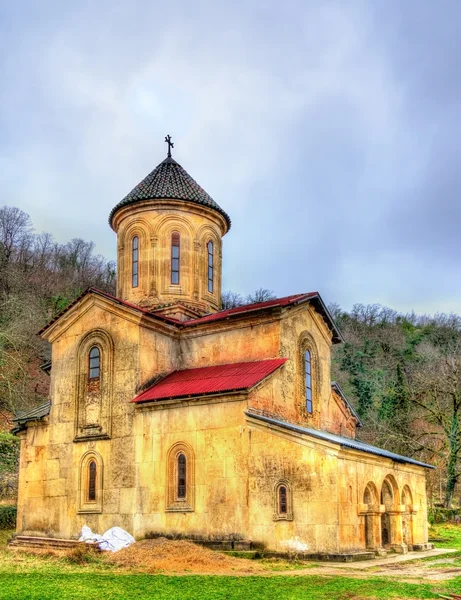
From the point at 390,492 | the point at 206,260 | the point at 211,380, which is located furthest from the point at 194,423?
the point at 206,260

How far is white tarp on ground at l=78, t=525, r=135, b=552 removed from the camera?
1661 centimetres

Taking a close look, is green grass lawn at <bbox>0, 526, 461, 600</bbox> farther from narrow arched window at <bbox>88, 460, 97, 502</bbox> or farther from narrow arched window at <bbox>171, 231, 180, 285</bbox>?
narrow arched window at <bbox>171, 231, 180, 285</bbox>

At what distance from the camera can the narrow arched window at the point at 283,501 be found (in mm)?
16016

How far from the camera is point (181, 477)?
17.7 metres

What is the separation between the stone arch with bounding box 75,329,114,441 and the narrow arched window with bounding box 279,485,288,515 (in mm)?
5657

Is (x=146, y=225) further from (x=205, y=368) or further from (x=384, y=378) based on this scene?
(x=384, y=378)

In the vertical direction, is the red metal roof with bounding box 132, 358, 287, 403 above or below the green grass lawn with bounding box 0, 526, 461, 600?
above

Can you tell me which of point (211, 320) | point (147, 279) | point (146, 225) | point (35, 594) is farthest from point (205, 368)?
point (35, 594)

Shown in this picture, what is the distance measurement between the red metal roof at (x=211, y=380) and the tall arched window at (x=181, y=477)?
5.46 ft

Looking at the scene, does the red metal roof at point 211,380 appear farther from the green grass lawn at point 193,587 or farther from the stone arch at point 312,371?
the green grass lawn at point 193,587

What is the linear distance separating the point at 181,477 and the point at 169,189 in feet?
34.0

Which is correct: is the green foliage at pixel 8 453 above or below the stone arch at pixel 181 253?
below

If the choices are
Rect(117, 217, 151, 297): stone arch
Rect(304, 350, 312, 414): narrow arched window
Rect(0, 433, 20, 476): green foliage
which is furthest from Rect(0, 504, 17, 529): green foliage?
Rect(304, 350, 312, 414): narrow arched window

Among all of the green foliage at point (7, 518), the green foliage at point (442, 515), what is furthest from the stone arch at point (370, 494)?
the green foliage at point (442, 515)
